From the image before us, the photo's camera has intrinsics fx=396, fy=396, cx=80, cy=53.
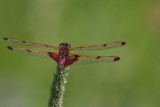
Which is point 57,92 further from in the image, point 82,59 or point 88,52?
point 88,52

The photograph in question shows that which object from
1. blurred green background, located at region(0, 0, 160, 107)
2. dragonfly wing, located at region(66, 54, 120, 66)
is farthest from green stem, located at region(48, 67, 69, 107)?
blurred green background, located at region(0, 0, 160, 107)

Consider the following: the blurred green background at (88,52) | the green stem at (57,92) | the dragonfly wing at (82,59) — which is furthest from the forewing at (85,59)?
the blurred green background at (88,52)

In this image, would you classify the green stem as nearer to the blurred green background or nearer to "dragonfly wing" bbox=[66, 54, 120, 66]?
"dragonfly wing" bbox=[66, 54, 120, 66]

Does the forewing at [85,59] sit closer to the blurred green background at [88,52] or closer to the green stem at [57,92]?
the green stem at [57,92]

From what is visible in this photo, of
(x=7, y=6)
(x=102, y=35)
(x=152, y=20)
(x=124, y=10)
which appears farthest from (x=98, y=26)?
(x=7, y=6)

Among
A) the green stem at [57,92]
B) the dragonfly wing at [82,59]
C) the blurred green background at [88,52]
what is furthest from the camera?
the blurred green background at [88,52]

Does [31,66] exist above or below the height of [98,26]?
below

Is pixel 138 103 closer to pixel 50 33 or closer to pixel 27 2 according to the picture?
pixel 50 33

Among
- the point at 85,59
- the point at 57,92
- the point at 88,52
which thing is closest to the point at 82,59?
the point at 85,59
